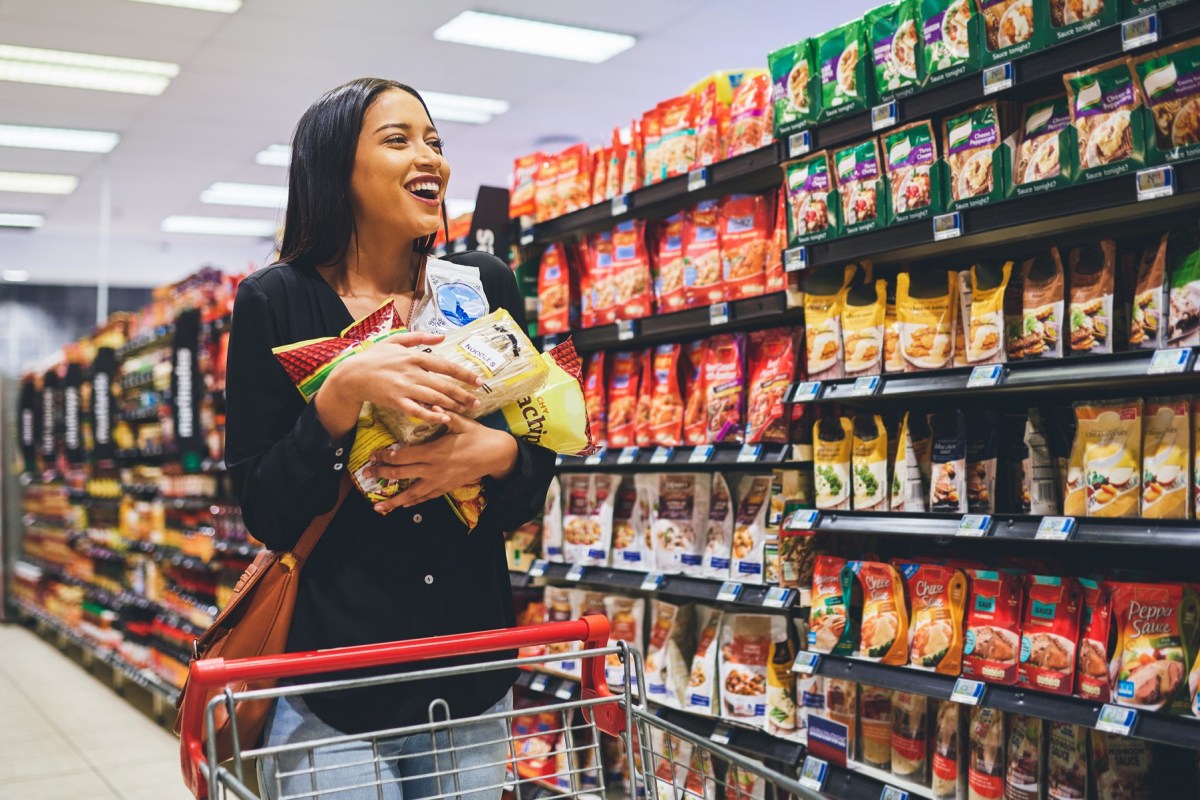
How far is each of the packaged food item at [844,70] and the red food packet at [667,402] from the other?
44.1 inches

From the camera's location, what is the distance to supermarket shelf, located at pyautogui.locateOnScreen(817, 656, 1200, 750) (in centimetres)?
225

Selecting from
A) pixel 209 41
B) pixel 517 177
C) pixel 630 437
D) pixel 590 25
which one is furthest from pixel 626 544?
pixel 209 41

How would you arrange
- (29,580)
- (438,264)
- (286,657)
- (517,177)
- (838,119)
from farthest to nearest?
(29,580) < (517,177) < (838,119) < (438,264) < (286,657)

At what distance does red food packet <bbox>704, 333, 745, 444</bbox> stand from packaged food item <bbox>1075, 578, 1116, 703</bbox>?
1.23 metres

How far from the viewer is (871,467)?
3.00 meters

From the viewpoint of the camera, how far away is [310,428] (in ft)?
4.33

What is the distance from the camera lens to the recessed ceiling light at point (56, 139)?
8930 millimetres

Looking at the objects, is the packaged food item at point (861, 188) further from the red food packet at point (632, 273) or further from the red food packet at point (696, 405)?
the red food packet at point (632, 273)

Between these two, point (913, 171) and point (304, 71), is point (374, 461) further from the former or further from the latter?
point (304, 71)

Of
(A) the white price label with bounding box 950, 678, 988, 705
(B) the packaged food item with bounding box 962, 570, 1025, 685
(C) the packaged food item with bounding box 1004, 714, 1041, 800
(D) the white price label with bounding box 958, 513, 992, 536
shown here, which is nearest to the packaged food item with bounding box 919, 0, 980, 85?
(D) the white price label with bounding box 958, 513, 992, 536

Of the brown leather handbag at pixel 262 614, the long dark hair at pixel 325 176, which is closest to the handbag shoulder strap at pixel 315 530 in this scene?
the brown leather handbag at pixel 262 614

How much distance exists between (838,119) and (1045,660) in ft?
4.98

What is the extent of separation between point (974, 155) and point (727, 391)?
1.17 m

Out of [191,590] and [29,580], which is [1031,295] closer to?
[191,590]
